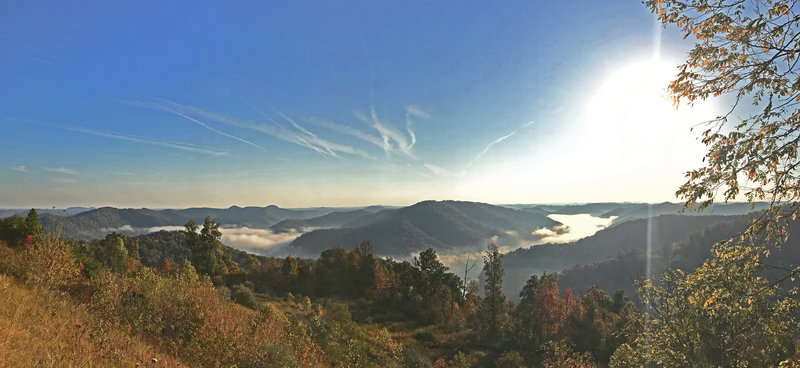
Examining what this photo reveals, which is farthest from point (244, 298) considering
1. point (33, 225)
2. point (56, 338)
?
point (56, 338)

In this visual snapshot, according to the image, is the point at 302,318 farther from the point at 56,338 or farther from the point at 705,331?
the point at 705,331

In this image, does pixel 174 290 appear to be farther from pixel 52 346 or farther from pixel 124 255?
pixel 124 255

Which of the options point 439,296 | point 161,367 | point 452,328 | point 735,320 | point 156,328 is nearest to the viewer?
point 161,367

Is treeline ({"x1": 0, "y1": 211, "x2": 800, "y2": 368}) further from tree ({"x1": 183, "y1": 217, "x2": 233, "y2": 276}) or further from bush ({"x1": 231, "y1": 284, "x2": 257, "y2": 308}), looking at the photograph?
tree ({"x1": 183, "y1": 217, "x2": 233, "y2": 276})

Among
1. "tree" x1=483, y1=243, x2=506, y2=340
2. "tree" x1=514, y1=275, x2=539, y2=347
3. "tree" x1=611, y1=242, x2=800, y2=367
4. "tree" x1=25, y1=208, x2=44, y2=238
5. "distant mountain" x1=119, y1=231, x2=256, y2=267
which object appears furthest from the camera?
"distant mountain" x1=119, y1=231, x2=256, y2=267

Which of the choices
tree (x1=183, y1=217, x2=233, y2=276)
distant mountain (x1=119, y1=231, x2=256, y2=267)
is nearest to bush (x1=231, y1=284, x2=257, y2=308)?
tree (x1=183, y1=217, x2=233, y2=276)

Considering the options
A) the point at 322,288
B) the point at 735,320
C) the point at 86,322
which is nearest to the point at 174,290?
the point at 86,322

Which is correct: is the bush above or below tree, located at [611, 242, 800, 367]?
below

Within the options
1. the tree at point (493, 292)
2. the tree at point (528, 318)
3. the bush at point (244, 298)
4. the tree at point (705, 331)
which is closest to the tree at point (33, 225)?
the bush at point (244, 298)
